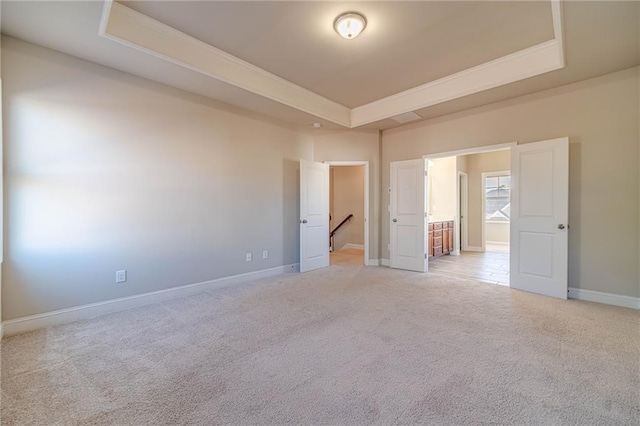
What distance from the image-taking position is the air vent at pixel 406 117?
4.61 metres

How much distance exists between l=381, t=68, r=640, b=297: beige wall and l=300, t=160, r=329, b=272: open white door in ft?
10.2

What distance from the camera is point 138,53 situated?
9.14 ft

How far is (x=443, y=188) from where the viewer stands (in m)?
7.41

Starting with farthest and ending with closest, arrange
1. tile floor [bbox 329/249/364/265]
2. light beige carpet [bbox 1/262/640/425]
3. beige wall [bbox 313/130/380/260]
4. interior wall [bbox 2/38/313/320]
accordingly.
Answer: tile floor [bbox 329/249/364/265] < beige wall [bbox 313/130/380/260] < interior wall [bbox 2/38/313/320] < light beige carpet [bbox 1/262/640/425]

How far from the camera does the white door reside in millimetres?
5016

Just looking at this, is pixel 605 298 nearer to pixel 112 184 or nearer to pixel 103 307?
pixel 103 307

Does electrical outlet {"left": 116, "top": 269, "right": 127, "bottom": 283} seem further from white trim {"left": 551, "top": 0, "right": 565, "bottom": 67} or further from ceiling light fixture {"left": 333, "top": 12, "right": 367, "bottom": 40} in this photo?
white trim {"left": 551, "top": 0, "right": 565, "bottom": 67}

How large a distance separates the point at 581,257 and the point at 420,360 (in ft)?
9.68

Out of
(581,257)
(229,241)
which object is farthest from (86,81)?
(581,257)

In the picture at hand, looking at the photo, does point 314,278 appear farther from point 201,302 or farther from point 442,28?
point 442,28

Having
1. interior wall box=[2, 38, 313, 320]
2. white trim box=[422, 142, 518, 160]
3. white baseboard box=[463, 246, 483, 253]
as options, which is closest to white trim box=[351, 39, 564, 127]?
white trim box=[422, 142, 518, 160]

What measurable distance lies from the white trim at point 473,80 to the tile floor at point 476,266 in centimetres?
A: 285

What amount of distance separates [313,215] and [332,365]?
3.40 m

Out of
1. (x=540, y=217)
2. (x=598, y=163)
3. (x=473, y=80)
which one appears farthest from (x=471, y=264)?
(x=473, y=80)
